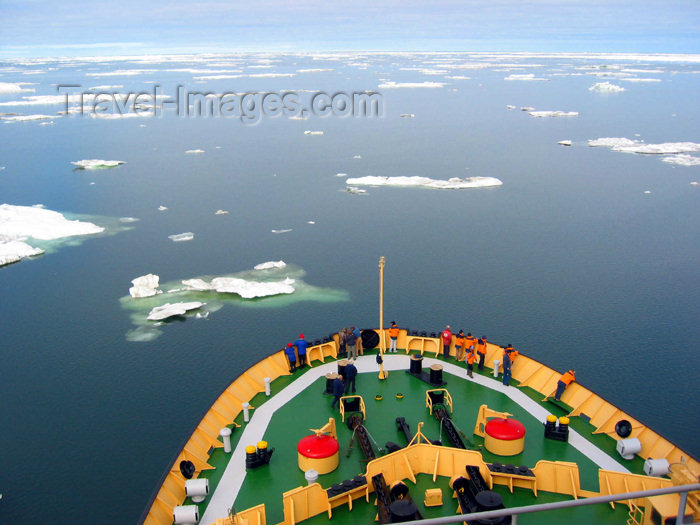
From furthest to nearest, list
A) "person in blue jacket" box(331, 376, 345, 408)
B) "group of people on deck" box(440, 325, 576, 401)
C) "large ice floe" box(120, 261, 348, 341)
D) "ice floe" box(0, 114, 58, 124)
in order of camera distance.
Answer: "ice floe" box(0, 114, 58, 124) → "large ice floe" box(120, 261, 348, 341) → "group of people on deck" box(440, 325, 576, 401) → "person in blue jacket" box(331, 376, 345, 408)

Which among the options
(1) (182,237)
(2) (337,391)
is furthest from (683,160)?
(2) (337,391)

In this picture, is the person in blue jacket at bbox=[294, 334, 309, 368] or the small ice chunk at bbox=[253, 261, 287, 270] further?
the small ice chunk at bbox=[253, 261, 287, 270]

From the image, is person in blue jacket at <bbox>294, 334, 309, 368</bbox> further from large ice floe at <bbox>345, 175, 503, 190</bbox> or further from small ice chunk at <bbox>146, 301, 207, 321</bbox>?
large ice floe at <bbox>345, 175, 503, 190</bbox>

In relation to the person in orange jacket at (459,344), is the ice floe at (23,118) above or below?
above

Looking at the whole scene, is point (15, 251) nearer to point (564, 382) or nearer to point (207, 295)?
point (207, 295)

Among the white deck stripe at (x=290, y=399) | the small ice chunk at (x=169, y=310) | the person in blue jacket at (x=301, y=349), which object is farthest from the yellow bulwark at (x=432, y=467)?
the small ice chunk at (x=169, y=310)

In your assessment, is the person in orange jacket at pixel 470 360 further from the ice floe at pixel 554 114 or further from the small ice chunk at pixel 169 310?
the ice floe at pixel 554 114

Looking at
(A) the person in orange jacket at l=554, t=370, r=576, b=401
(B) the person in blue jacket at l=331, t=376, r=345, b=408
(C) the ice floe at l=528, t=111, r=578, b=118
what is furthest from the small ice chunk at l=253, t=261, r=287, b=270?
(C) the ice floe at l=528, t=111, r=578, b=118
